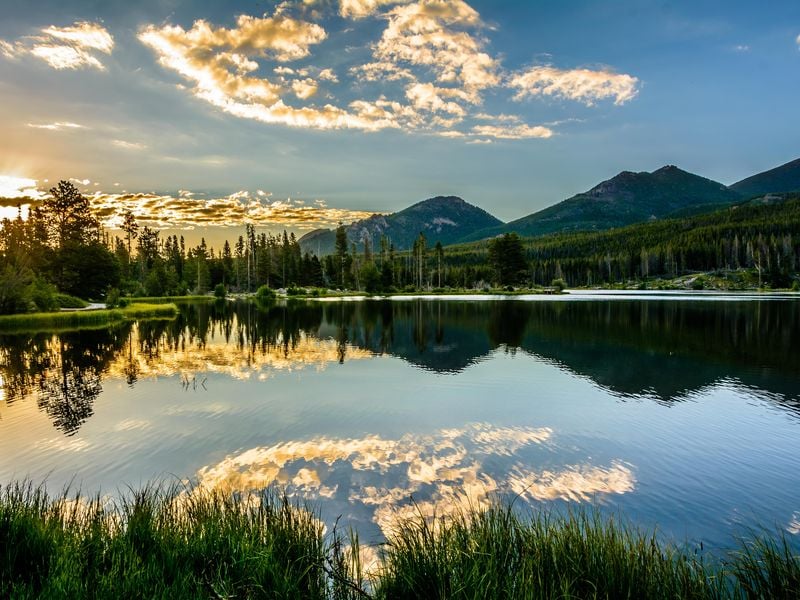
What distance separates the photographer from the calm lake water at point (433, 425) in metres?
10.5

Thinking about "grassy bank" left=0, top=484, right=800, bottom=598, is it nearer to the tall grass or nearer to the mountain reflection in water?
the tall grass

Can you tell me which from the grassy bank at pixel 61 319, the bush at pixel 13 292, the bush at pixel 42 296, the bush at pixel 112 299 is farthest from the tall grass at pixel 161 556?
the bush at pixel 112 299

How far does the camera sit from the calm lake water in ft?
34.3

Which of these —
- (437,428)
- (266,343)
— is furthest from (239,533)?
(266,343)

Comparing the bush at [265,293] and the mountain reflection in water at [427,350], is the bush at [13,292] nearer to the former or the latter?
the mountain reflection in water at [427,350]

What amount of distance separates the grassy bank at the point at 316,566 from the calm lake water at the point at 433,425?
2602mm

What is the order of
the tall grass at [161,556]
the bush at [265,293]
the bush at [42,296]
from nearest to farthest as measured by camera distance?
the tall grass at [161,556], the bush at [42,296], the bush at [265,293]

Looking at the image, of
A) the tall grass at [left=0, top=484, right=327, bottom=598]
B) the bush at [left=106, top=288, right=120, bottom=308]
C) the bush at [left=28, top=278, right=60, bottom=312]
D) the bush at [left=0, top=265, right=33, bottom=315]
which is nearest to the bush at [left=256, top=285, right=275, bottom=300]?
the bush at [left=106, top=288, right=120, bottom=308]

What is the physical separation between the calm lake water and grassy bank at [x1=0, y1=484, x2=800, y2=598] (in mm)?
2602

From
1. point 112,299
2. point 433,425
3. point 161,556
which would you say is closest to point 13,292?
point 112,299

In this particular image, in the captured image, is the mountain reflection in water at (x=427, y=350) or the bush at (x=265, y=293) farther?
the bush at (x=265, y=293)

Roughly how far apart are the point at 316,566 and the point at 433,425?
9.99m

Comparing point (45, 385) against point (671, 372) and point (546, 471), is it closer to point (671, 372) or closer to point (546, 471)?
point (546, 471)

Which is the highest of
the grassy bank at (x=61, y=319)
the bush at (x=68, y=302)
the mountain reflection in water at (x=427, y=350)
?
the bush at (x=68, y=302)
